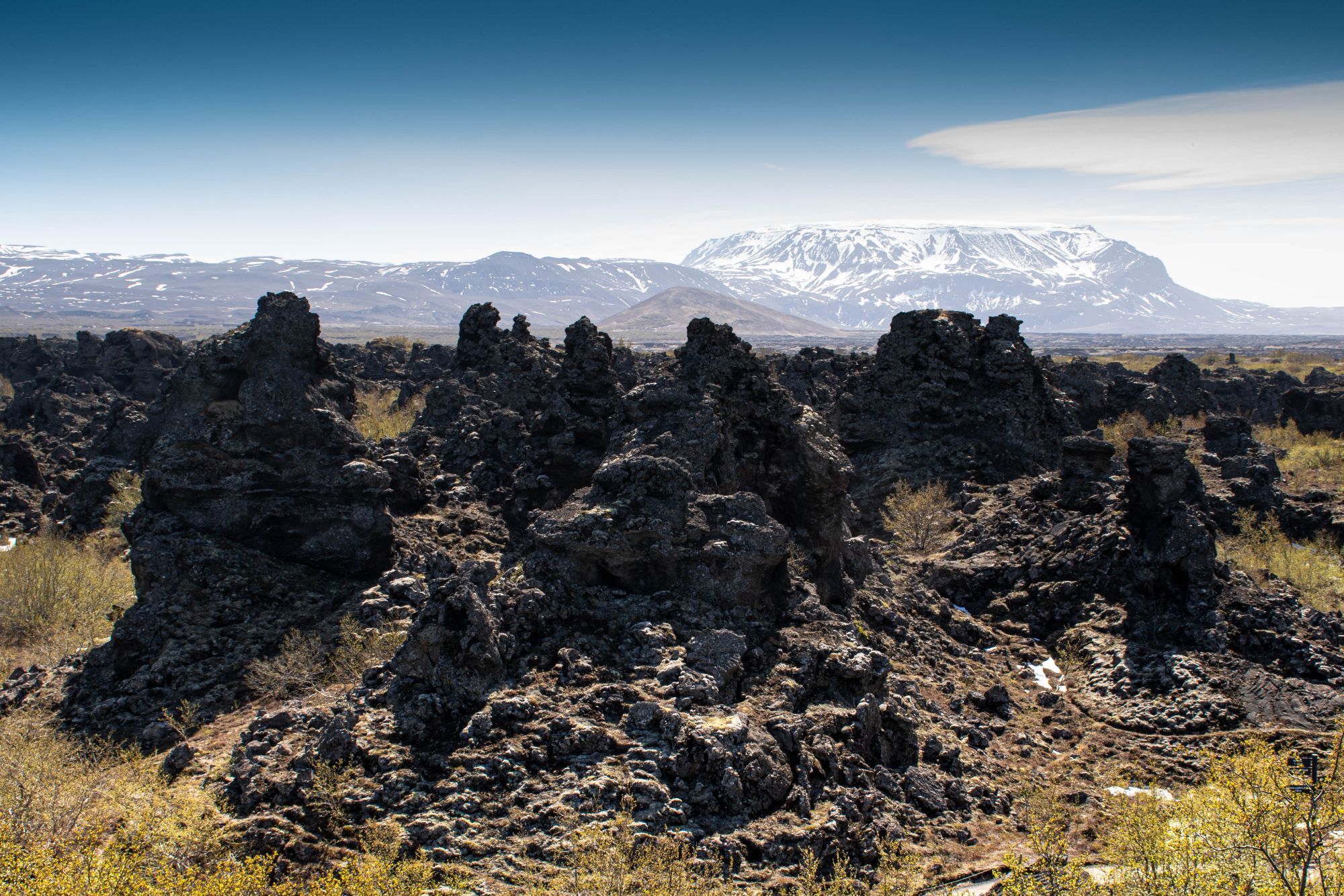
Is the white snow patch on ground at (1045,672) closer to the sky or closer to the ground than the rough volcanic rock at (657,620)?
closer to the ground

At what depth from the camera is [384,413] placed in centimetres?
5594

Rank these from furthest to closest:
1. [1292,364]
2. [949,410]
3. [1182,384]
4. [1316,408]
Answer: [1292,364] → [1316,408] → [1182,384] → [949,410]

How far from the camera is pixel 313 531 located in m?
23.9

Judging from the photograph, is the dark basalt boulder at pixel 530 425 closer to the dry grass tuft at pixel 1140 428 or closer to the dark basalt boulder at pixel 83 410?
the dark basalt boulder at pixel 83 410

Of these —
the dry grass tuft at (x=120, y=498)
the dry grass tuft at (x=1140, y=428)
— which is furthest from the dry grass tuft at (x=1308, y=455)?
the dry grass tuft at (x=120, y=498)

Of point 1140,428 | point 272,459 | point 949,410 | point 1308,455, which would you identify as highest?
point 949,410

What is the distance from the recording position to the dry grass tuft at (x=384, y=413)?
48.9 metres

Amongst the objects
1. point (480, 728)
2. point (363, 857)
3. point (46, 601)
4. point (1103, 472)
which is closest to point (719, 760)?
point (480, 728)

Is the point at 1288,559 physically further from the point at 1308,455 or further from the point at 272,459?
the point at 272,459

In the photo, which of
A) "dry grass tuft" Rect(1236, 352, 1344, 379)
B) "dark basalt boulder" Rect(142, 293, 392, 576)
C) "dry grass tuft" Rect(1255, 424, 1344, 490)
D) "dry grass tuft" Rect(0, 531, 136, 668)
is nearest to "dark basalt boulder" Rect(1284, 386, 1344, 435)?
"dry grass tuft" Rect(1255, 424, 1344, 490)

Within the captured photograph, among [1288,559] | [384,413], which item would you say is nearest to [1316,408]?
[1288,559]

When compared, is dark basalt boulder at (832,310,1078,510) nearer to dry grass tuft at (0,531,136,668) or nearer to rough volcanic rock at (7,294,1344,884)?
rough volcanic rock at (7,294,1344,884)

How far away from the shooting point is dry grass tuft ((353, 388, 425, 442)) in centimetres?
4891

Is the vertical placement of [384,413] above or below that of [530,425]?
below
